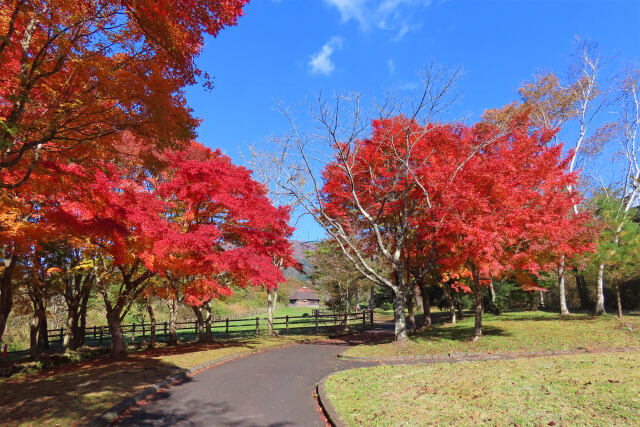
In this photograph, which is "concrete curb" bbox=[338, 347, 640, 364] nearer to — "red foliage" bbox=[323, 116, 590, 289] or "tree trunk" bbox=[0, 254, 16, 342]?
"red foliage" bbox=[323, 116, 590, 289]

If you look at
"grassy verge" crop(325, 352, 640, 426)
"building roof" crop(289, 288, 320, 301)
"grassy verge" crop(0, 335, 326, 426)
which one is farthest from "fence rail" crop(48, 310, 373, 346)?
"building roof" crop(289, 288, 320, 301)

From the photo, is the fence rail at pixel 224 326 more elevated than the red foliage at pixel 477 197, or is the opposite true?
the red foliage at pixel 477 197

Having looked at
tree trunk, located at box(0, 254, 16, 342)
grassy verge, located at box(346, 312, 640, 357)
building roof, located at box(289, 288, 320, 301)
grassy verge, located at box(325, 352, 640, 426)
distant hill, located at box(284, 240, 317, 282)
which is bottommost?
building roof, located at box(289, 288, 320, 301)

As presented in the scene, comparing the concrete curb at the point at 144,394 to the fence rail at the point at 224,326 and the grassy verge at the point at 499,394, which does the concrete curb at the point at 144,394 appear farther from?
the fence rail at the point at 224,326

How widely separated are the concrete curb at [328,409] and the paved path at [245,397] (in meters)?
0.15

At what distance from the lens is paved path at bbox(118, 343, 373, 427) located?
5660 mm

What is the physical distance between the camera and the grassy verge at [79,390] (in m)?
5.52

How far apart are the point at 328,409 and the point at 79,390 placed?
5.21m

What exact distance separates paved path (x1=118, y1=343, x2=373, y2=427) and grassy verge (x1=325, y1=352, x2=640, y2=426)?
2.50 feet

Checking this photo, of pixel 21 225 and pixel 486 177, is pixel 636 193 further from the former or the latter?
pixel 21 225

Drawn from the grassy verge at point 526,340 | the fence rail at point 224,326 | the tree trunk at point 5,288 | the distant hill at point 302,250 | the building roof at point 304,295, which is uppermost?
the distant hill at point 302,250

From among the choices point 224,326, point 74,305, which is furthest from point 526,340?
point 74,305

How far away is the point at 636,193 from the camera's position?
19.1 m

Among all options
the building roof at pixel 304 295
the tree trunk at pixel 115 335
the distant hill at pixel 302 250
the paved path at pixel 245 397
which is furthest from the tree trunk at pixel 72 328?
the building roof at pixel 304 295
